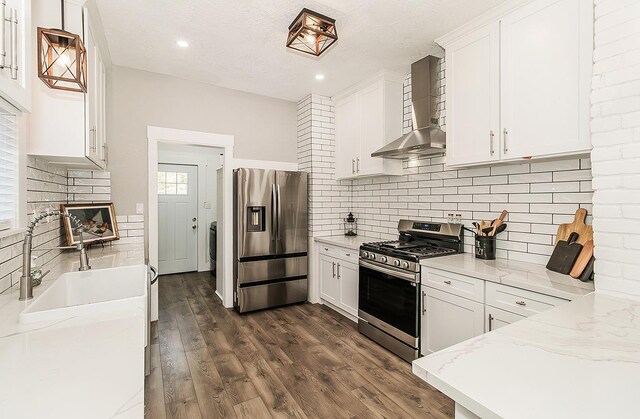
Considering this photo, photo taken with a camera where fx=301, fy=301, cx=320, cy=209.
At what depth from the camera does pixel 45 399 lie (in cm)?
67

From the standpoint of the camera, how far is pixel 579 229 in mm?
1939

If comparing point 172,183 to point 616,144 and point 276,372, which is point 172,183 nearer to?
point 276,372

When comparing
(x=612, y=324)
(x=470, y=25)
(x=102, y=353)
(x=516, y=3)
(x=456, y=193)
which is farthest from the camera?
(x=456, y=193)

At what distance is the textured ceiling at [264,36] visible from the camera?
2.17 m

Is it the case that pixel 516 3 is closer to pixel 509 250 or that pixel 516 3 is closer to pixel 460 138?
pixel 460 138

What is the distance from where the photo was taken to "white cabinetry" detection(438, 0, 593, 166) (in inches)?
69.7

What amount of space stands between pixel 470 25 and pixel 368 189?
204 cm

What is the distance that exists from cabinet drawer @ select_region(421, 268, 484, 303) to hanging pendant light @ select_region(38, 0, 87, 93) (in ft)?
8.61

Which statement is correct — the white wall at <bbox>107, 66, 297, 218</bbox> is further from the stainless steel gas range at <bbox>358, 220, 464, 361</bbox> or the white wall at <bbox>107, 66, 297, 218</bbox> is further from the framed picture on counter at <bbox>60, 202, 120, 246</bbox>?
the stainless steel gas range at <bbox>358, 220, 464, 361</bbox>

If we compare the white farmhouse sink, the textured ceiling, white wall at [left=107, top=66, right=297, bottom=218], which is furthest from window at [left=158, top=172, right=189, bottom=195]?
the white farmhouse sink

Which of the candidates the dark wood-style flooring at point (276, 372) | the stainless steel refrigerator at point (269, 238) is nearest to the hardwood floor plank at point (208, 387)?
the dark wood-style flooring at point (276, 372)

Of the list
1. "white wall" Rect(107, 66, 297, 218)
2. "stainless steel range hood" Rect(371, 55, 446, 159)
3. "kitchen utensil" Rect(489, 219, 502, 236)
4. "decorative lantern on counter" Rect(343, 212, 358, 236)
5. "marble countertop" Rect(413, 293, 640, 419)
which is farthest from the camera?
"decorative lantern on counter" Rect(343, 212, 358, 236)

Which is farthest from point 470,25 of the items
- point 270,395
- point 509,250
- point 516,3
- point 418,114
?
point 270,395

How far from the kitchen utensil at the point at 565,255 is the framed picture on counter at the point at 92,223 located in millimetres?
3651
